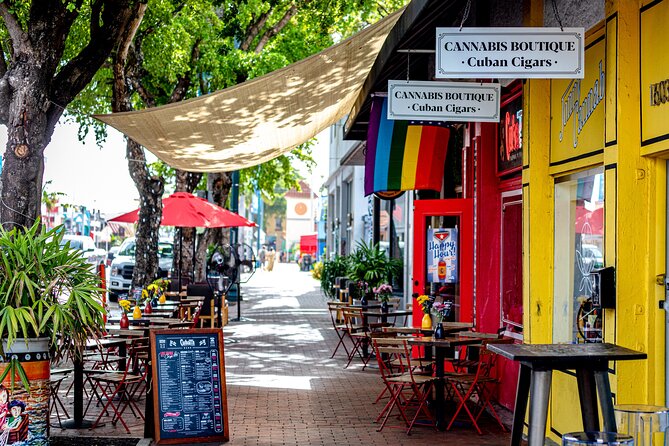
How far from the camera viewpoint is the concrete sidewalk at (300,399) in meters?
8.30

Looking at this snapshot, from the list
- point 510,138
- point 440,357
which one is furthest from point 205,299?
point 440,357

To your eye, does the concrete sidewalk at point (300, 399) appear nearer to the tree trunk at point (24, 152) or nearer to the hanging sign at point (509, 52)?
the tree trunk at point (24, 152)

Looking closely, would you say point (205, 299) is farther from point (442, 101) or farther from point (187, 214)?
point (442, 101)

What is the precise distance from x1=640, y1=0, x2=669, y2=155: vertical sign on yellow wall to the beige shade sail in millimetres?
4257

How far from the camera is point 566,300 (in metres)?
7.71

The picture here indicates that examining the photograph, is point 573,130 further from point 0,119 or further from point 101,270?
point 101,270

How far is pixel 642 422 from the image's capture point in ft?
16.1

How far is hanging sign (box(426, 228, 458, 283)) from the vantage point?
470 inches

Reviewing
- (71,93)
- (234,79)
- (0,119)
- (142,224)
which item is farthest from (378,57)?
(234,79)

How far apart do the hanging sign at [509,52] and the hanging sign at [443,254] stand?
551 centimetres

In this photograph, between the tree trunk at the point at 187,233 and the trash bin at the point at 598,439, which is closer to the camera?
the trash bin at the point at 598,439

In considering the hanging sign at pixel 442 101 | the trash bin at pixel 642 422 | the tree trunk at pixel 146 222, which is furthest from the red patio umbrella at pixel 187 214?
the trash bin at pixel 642 422

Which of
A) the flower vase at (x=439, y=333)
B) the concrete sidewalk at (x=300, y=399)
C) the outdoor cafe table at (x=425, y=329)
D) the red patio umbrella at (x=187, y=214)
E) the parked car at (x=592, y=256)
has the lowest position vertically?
the concrete sidewalk at (x=300, y=399)

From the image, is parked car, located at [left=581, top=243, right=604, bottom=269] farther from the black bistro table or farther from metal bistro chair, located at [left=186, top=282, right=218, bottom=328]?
metal bistro chair, located at [left=186, top=282, right=218, bottom=328]
